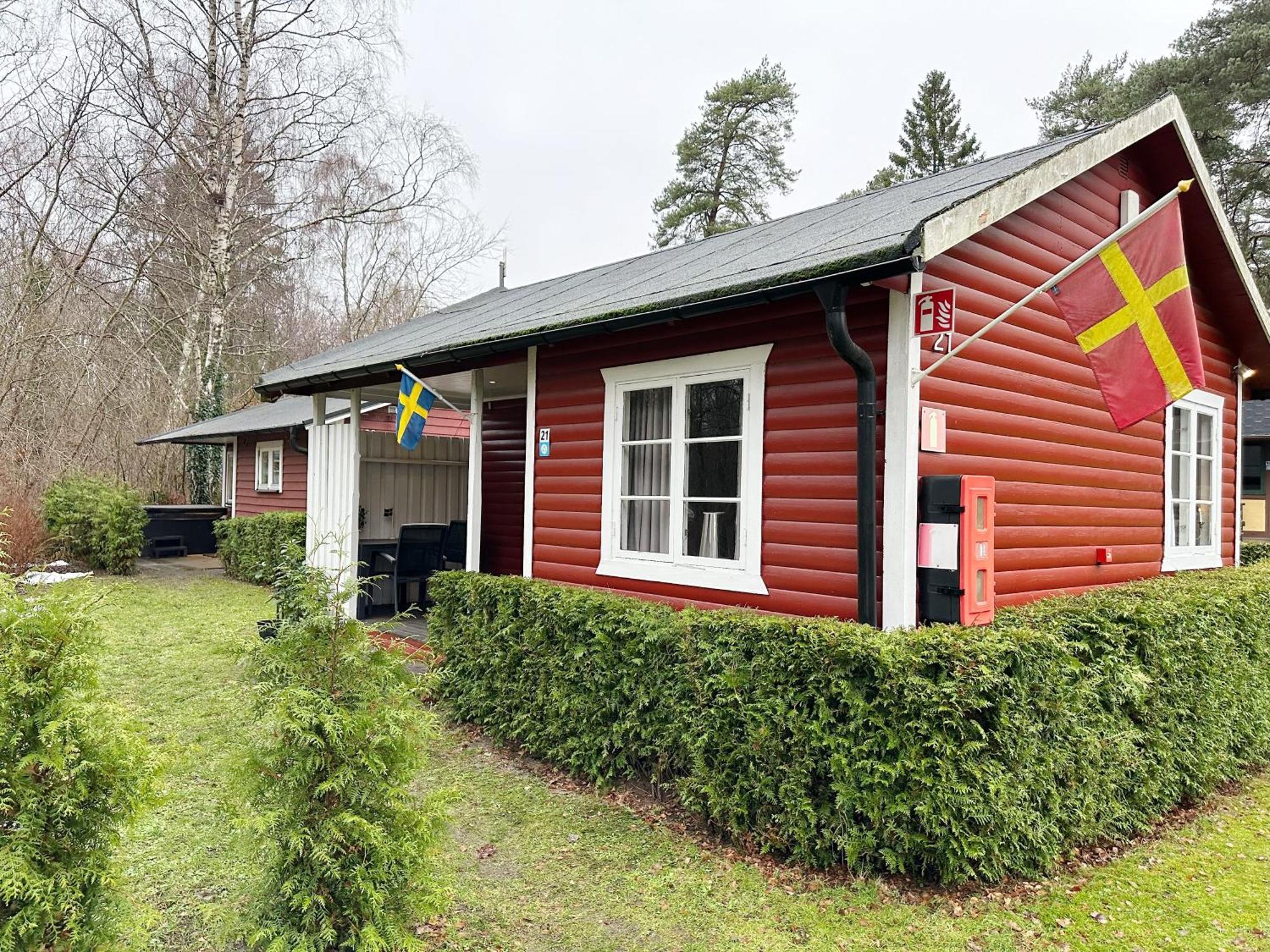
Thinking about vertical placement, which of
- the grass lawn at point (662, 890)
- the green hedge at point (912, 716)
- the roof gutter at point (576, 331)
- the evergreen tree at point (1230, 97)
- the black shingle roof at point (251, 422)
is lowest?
the grass lawn at point (662, 890)

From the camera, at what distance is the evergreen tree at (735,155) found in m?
27.1

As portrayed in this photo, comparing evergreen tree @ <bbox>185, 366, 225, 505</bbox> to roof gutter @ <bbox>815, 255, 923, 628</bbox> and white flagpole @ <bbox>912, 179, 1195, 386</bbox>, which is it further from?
white flagpole @ <bbox>912, 179, 1195, 386</bbox>

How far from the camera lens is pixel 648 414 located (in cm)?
564

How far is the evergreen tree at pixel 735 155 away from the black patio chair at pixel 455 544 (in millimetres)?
20209

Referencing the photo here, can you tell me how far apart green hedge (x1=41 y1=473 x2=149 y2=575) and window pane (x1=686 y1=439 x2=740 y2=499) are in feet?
40.8

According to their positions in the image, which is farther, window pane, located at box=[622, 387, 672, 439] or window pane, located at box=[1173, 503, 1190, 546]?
window pane, located at box=[1173, 503, 1190, 546]

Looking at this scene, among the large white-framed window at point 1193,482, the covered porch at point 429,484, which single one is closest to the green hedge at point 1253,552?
the large white-framed window at point 1193,482

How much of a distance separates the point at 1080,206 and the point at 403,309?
23.3 meters

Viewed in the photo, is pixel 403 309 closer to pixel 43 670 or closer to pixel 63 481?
pixel 63 481

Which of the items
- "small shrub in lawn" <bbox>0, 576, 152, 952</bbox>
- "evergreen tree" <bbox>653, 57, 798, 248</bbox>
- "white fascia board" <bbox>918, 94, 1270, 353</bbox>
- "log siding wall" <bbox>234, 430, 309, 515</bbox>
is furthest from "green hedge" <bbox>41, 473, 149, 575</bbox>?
"evergreen tree" <bbox>653, 57, 798, 248</bbox>

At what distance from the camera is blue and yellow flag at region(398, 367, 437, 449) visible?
719 centimetres

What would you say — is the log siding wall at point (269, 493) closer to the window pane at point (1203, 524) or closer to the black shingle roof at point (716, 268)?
the black shingle roof at point (716, 268)

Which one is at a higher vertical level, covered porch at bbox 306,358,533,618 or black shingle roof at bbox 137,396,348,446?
black shingle roof at bbox 137,396,348,446

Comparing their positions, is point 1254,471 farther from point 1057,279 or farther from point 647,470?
point 647,470
